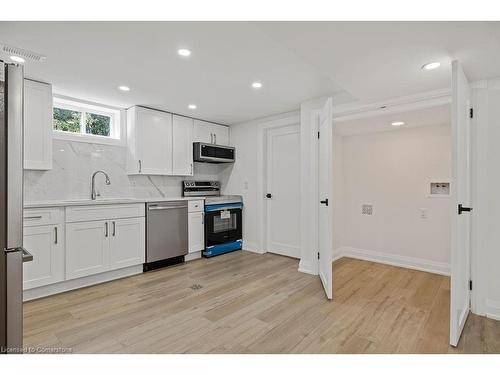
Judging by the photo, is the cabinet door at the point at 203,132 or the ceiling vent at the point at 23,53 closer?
the ceiling vent at the point at 23,53

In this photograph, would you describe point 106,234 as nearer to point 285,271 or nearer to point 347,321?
point 285,271

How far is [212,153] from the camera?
4.43m

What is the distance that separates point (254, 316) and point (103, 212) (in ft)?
6.78

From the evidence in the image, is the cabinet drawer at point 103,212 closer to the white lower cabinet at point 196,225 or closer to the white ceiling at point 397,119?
the white lower cabinet at point 196,225

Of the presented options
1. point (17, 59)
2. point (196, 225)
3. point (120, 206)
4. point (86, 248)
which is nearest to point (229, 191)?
point (196, 225)

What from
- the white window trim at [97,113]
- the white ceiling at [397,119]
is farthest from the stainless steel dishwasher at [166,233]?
the white ceiling at [397,119]

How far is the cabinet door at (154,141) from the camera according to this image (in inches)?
146

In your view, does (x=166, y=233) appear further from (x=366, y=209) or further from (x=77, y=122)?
(x=366, y=209)

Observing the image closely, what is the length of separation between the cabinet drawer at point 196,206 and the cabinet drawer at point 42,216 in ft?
5.24
